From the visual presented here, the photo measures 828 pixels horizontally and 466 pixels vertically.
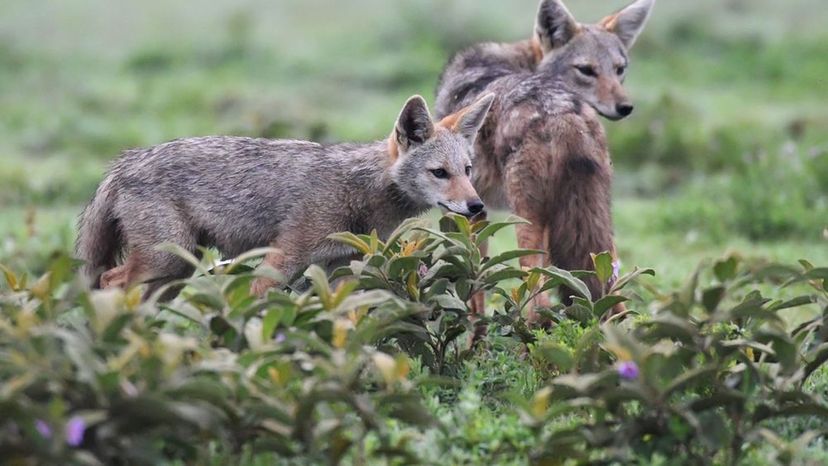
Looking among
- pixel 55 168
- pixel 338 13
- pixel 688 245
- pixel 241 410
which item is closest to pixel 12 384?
pixel 241 410

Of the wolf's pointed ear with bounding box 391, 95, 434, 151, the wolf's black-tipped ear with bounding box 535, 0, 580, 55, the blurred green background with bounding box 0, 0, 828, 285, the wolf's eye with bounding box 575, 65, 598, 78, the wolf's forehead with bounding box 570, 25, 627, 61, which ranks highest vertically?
the wolf's black-tipped ear with bounding box 535, 0, 580, 55

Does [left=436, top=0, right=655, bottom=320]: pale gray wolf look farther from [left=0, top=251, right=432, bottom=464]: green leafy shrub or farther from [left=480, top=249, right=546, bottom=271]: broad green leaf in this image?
[left=0, top=251, right=432, bottom=464]: green leafy shrub

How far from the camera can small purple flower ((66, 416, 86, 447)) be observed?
3.48 m

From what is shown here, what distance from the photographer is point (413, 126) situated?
20.8 feet

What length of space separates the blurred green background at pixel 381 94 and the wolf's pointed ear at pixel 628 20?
149 cm

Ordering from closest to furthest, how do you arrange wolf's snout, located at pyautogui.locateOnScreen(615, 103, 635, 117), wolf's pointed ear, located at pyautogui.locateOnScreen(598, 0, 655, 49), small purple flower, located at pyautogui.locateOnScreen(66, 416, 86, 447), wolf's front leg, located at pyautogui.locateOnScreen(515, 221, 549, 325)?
1. small purple flower, located at pyautogui.locateOnScreen(66, 416, 86, 447)
2. wolf's front leg, located at pyautogui.locateOnScreen(515, 221, 549, 325)
3. wolf's snout, located at pyautogui.locateOnScreen(615, 103, 635, 117)
4. wolf's pointed ear, located at pyautogui.locateOnScreen(598, 0, 655, 49)

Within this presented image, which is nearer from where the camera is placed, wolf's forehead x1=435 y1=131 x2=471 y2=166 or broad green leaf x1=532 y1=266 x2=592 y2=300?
broad green leaf x1=532 y1=266 x2=592 y2=300

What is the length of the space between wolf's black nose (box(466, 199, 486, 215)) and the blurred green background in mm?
2338

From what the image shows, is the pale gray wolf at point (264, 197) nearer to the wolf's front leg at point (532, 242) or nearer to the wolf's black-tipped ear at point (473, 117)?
the wolf's black-tipped ear at point (473, 117)

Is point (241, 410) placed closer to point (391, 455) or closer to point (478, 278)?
point (391, 455)

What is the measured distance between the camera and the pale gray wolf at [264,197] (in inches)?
240

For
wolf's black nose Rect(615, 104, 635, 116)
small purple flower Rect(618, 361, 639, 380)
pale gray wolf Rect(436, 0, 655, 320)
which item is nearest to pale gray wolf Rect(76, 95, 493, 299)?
pale gray wolf Rect(436, 0, 655, 320)

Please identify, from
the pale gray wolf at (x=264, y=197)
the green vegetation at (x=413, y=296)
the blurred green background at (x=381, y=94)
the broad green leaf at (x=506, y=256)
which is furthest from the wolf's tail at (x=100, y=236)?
the broad green leaf at (x=506, y=256)

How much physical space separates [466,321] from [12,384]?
6.89 feet
